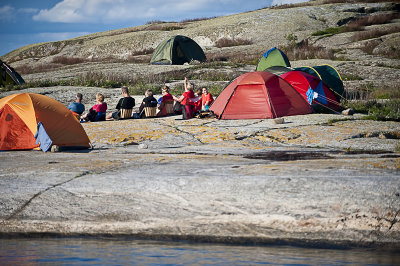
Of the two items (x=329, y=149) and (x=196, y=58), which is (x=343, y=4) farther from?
(x=329, y=149)

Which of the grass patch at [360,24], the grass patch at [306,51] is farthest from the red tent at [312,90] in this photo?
the grass patch at [360,24]

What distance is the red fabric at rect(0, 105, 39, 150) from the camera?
10.9m

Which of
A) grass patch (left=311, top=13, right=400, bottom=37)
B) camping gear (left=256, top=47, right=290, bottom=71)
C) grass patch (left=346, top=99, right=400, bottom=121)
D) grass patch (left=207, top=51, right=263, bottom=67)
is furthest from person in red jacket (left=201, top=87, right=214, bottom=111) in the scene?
grass patch (left=311, top=13, right=400, bottom=37)

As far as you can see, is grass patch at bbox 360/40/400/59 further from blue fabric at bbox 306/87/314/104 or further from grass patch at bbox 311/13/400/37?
blue fabric at bbox 306/87/314/104

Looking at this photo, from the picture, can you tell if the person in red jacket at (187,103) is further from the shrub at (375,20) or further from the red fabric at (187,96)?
the shrub at (375,20)

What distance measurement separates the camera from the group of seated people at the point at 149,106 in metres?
15.2

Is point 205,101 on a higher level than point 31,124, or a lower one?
higher

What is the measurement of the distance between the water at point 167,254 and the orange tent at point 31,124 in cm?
540

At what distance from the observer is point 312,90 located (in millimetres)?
16016

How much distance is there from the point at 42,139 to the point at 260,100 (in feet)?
22.5

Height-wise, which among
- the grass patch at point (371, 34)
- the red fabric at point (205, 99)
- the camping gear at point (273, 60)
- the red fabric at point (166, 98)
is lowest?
the red fabric at point (205, 99)

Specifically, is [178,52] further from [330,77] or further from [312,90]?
[312,90]

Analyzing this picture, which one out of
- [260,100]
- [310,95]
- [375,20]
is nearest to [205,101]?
[260,100]

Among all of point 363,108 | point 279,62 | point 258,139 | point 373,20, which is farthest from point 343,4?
point 258,139
